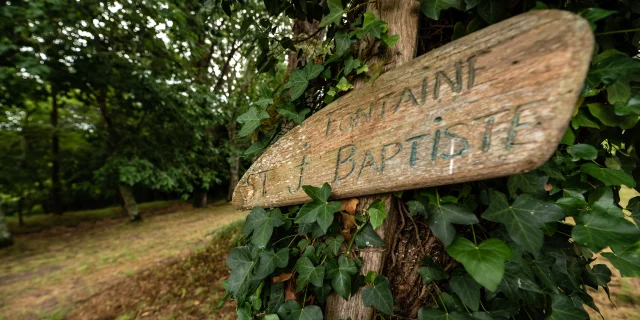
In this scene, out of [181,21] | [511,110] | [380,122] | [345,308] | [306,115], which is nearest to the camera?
[511,110]

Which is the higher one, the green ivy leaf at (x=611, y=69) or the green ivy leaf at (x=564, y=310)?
the green ivy leaf at (x=611, y=69)

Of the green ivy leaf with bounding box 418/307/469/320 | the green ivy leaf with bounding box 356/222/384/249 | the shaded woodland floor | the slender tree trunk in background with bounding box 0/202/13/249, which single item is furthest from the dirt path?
the green ivy leaf with bounding box 418/307/469/320

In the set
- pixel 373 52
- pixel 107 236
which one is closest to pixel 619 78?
pixel 373 52

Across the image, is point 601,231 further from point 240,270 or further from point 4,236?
point 4,236

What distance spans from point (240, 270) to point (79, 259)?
598cm

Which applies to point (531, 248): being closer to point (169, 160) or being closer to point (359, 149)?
point (359, 149)

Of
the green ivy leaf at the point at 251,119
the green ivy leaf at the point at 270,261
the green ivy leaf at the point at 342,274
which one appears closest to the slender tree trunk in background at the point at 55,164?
the green ivy leaf at the point at 251,119

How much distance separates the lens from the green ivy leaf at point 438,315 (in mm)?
688

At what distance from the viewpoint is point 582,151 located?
692 millimetres

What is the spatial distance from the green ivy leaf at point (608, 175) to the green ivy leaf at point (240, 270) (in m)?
1.09

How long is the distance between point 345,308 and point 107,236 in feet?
25.7

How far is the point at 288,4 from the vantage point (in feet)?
4.06

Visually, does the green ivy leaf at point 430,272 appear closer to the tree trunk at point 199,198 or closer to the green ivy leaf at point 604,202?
the green ivy leaf at point 604,202

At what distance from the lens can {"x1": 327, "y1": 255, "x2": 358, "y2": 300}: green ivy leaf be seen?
740 millimetres
